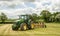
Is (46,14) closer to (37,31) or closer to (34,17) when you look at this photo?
(34,17)

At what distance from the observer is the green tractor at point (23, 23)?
211cm

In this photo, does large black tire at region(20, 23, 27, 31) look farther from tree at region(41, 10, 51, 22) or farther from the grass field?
tree at region(41, 10, 51, 22)

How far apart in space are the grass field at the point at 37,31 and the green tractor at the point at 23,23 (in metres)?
0.06

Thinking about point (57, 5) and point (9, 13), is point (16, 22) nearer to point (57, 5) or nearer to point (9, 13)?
point (9, 13)

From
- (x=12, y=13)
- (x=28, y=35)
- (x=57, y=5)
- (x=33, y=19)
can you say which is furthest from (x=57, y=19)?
(x=12, y=13)

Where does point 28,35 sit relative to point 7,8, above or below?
below

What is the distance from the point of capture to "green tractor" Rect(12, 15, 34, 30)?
2107mm

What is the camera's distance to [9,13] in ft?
7.03

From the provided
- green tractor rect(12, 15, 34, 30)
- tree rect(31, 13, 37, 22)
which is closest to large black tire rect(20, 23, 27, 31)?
green tractor rect(12, 15, 34, 30)

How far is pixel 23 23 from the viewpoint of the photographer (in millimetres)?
2115

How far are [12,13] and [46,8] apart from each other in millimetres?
502

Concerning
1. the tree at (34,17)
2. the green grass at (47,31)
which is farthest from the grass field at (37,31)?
the tree at (34,17)

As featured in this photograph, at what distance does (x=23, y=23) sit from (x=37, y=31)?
230 millimetres

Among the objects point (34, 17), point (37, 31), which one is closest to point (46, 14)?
point (34, 17)
